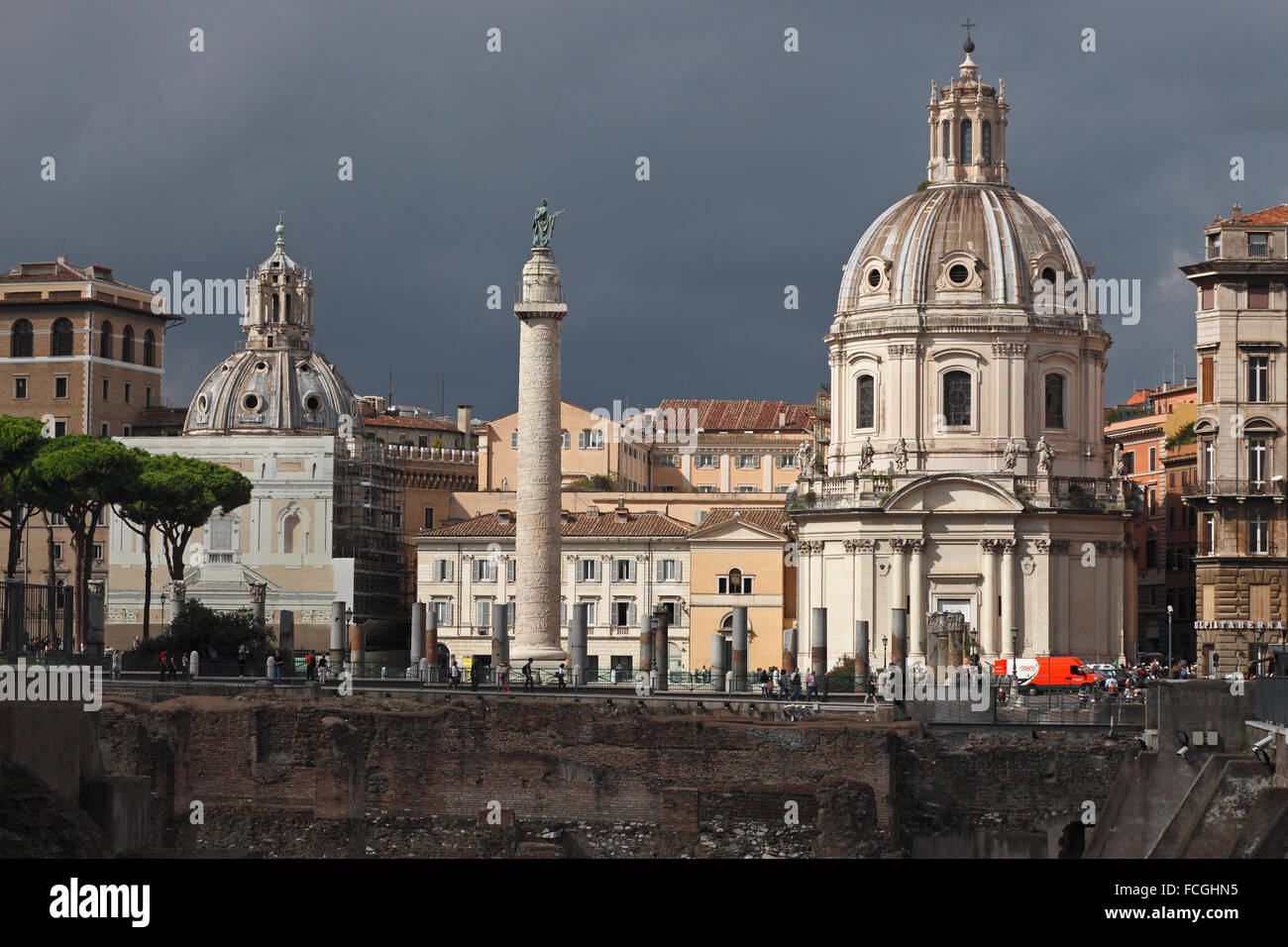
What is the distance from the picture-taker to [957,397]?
99.8 m

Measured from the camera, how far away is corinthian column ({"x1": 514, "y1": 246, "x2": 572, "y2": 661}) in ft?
283

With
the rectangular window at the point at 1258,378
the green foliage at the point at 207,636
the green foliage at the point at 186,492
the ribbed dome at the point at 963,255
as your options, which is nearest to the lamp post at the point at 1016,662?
the rectangular window at the point at 1258,378

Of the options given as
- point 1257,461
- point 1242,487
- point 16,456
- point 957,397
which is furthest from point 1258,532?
point 16,456

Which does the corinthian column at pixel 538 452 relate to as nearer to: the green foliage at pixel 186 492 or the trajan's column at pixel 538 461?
the trajan's column at pixel 538 461

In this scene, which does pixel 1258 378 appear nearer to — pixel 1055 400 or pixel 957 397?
pixel 1055 400

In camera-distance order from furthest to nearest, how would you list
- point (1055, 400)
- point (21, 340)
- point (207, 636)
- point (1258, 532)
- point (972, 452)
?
1. point (21, 340)
2. point (1055, 400)
3. point (972, 452)
4. point (1258, 532)
5. point (207, 636)

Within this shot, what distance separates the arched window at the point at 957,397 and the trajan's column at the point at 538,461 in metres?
19.3

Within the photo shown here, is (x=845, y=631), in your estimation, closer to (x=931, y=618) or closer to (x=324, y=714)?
(x=931, y=618)

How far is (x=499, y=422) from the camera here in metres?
136

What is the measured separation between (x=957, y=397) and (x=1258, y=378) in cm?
1390

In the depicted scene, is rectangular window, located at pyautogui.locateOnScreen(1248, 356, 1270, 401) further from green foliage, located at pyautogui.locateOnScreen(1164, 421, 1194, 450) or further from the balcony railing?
green foliage, located at pyautogui.locateOnScreen(1164, 421, 1194, 450)

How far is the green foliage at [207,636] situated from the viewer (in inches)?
3386
